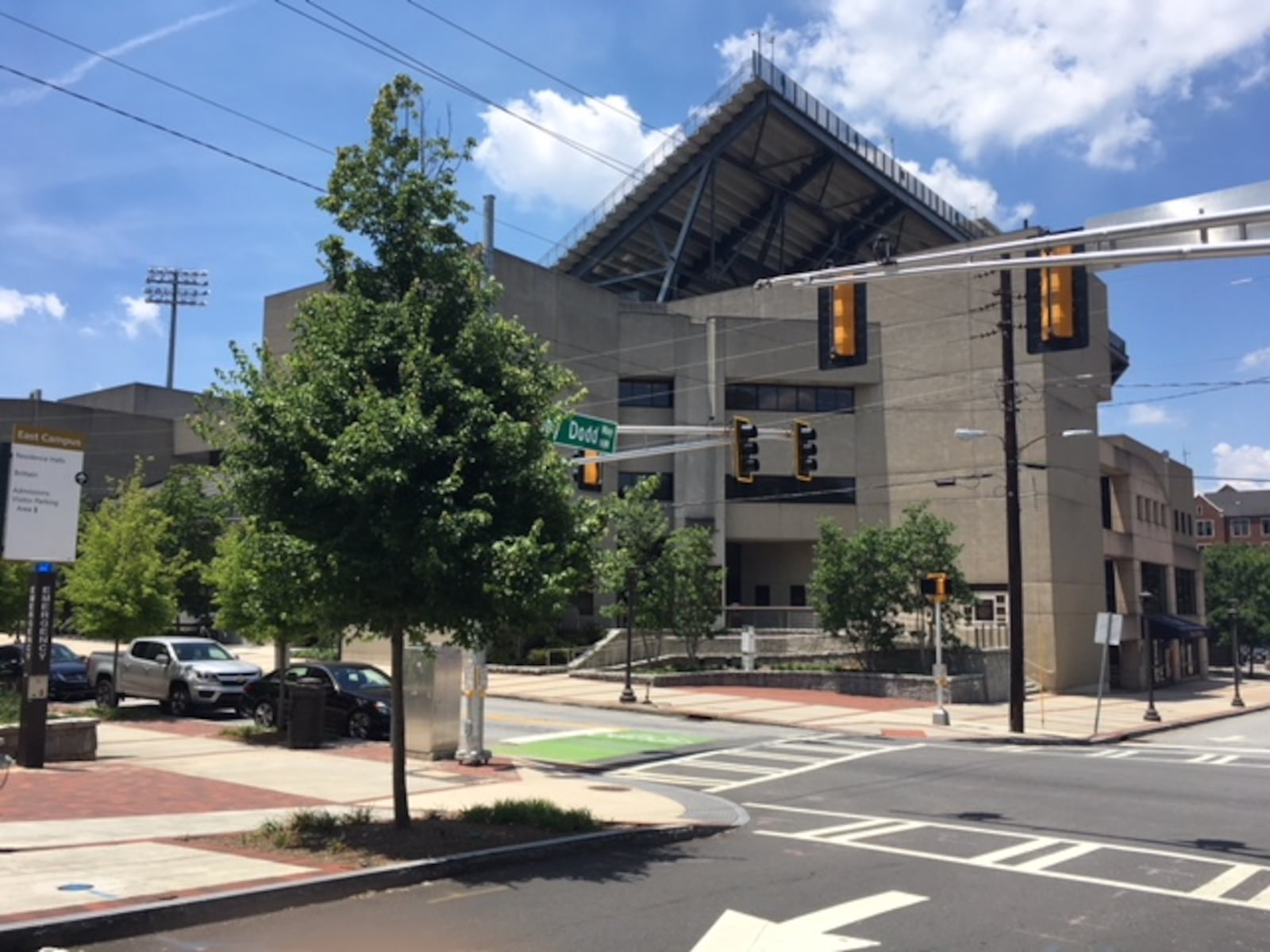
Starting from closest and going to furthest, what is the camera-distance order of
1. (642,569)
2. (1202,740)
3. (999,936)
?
(999,936) < (1202,740) < (642,569)

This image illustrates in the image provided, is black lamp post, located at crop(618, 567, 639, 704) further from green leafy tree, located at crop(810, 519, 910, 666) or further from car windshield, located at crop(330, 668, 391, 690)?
car windshield, located at crop(330, 668, 391, 690)

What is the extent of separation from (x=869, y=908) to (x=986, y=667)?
30.1 meters

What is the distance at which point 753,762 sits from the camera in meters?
19.5

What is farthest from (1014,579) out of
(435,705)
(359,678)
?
(359,678)

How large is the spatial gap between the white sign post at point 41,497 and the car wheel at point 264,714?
20.2 ft

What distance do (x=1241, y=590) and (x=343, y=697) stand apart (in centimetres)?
7499

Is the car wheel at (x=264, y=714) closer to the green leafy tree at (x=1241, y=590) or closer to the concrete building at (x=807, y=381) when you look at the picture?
the concrete building at (x=807, y=381)

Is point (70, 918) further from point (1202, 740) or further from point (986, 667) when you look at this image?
point (986, 667)

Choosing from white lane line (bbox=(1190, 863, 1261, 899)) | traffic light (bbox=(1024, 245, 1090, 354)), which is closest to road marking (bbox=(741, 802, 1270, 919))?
white lane line (bbox=(1190, 863, 1261, 899))

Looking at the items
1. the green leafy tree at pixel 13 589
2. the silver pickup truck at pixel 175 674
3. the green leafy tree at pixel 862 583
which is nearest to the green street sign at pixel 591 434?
the silver pickup truck at pixel 175 674

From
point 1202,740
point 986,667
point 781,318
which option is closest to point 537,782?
point 1202,740

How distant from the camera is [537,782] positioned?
51.8 feet

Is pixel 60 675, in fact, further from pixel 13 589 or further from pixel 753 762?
pixel 753 762

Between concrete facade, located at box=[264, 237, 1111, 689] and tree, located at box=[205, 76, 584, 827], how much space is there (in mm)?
32673
